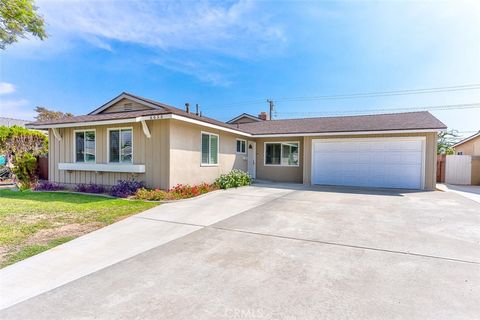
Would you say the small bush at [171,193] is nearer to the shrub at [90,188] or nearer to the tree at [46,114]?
the shrub at [90,188]

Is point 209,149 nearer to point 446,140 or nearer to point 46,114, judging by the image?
point 46,114

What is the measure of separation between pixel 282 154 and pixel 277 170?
1008mm

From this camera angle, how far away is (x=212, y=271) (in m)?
3.29

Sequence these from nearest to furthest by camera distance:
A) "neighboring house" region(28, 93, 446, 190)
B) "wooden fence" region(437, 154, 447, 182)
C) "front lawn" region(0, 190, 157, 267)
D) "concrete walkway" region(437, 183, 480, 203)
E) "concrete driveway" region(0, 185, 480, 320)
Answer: "concrete driveway" region(0, 185, 480, 320), "front lawn" region(0, 190, 157, 267), "neighboring house" region(28, 93, 446, 190), "concrete walkway" region(437, 183, 480, 203), "wooden fence" region(437, 154, 447, 182)

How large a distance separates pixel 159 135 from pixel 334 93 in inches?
950

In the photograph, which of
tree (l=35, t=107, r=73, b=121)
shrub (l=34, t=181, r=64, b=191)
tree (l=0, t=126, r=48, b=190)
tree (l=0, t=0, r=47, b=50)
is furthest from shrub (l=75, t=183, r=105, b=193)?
tree (l=35, t=107, r=73, b=121)

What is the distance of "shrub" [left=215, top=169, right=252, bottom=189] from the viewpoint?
37.9 ft

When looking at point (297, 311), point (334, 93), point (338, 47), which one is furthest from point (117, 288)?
point (334, 93)

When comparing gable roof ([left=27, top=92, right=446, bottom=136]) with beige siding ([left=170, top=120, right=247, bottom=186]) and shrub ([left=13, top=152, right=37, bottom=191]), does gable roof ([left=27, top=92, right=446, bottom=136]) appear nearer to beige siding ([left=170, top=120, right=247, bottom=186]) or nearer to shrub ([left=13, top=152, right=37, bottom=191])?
beige siding ([left=170, top=120, right=247, bottom=186])

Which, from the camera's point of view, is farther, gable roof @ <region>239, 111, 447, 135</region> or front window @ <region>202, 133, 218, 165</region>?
gable roof @ <region>239, 111, 447, 135</region>

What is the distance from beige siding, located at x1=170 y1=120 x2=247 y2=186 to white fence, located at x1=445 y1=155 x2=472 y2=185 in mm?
13943

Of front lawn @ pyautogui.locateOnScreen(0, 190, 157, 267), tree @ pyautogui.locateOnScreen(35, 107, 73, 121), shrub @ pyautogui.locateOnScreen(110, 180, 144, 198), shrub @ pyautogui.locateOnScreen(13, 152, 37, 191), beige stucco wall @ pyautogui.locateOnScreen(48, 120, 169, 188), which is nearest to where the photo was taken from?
front lawn @ pyautogui.locateOnScreen(0, 190, 157, 267)

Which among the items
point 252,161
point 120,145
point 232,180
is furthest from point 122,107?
point 252,161

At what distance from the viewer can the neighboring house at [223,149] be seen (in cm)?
936
